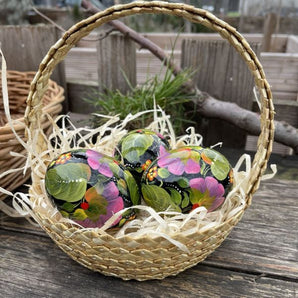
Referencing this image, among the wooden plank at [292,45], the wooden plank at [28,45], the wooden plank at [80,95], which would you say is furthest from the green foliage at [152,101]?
the wooden plank at [292,45]

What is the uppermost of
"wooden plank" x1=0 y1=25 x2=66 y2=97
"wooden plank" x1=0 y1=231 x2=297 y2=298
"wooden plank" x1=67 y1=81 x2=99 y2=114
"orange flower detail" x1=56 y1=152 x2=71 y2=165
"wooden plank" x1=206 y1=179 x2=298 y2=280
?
"wooden plank" x1=0 y1=25 x2=66 y2=97

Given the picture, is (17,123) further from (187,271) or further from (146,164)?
(187,271)

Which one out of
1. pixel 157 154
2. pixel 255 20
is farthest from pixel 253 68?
pixel 255 20

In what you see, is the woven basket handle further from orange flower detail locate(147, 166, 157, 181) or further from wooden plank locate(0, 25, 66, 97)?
wooden plank locate(0, 25, 66, 97)

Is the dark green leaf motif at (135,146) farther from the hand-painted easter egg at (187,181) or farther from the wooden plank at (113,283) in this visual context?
the wooden plank at (113,283)

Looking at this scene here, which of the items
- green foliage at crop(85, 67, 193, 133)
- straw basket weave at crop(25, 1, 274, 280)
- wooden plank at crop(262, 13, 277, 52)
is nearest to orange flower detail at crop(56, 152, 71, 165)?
straw basket weave at crop(25, 1, 274, 280)

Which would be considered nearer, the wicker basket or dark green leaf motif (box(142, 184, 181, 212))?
dark green leaf motif (box(142, 184, 181, 212))

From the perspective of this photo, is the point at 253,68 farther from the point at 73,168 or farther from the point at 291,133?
the point at 291,133
